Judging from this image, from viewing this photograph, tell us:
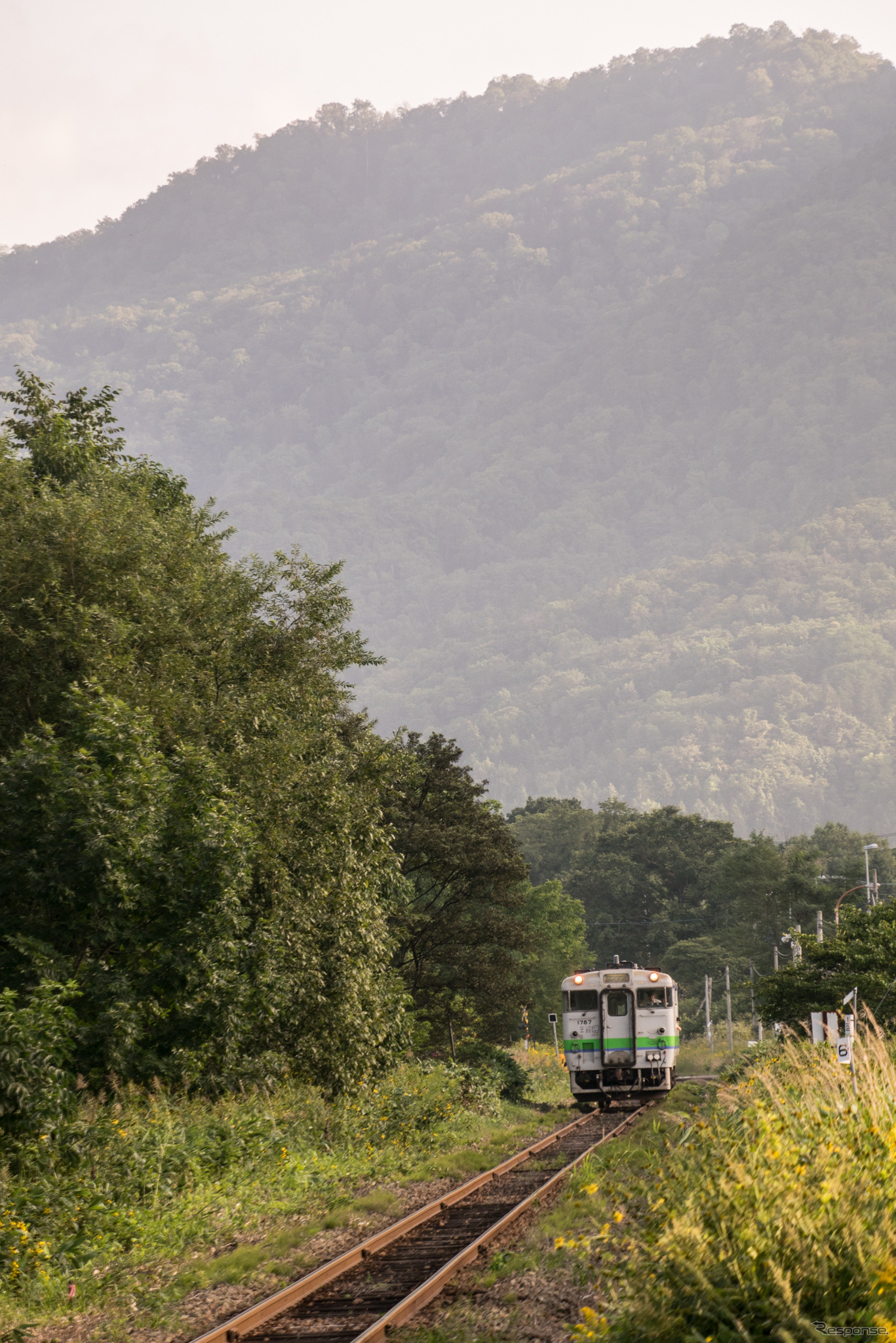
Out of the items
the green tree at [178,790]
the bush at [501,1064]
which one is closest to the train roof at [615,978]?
the bush at [501,1064]

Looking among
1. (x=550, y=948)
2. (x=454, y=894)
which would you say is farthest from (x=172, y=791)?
(x=550, y=948)

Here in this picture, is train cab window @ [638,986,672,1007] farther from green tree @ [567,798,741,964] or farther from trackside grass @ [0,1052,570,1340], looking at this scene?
green tree @ [567,798,741,964]

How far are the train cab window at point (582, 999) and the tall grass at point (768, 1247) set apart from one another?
71.5ft

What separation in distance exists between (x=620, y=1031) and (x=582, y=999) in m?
1.29

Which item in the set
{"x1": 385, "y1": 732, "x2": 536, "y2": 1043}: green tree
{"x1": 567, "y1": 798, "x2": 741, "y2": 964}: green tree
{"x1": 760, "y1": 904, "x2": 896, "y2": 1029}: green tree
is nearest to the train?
{"x1": 760, "y1": 904, "x2": 896, "y2": 1029}: green tree

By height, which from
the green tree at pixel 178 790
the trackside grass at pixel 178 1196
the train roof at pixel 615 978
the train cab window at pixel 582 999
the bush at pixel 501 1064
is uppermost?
the green tree at pixel 178 790

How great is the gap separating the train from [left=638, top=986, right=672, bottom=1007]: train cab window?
0.02 m

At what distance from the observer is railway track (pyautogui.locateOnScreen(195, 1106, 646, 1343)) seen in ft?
31.4

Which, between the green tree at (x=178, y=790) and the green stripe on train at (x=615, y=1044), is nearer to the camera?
the green tree at (x=178, y=790)

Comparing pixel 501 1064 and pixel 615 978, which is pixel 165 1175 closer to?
pixel 615 978

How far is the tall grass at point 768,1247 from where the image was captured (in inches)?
253

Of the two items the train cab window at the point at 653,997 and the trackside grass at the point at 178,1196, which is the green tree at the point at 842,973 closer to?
the train cab window at the point at 653,997

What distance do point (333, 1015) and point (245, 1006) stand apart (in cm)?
311

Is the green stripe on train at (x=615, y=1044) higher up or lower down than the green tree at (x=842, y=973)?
lower down
